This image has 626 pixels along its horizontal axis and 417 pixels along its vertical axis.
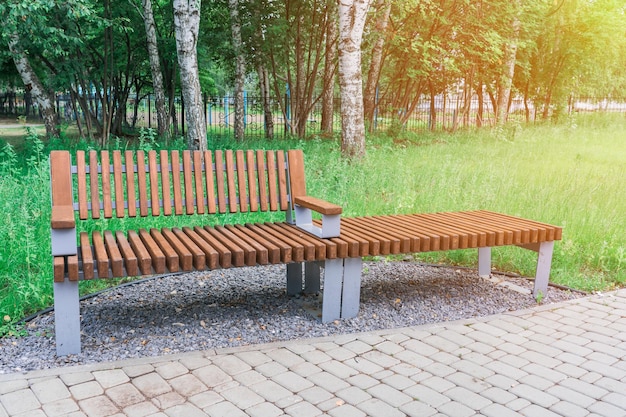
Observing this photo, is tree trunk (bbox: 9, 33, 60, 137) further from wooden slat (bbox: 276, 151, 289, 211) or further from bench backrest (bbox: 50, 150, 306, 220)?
wooden slat (bbox: 276, 151, 289, 211)

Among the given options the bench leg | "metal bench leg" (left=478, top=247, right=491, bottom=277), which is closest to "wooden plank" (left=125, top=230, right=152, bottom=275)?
the bench leg

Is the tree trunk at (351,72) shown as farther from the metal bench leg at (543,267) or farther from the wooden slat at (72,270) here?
the wooden slat at (72,270)

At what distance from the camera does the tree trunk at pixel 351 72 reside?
10352 millimetres

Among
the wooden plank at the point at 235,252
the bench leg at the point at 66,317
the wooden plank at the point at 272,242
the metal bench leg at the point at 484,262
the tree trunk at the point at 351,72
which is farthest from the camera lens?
the tree trunk at the point at 351,72

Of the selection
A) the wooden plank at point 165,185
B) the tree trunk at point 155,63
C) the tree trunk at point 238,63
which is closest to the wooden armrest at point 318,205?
the wooden plank at point 165,185

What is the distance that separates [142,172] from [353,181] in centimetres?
434

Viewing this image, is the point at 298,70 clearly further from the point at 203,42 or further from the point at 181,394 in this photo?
the point at 181,394

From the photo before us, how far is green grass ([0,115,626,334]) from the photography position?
16.2ft

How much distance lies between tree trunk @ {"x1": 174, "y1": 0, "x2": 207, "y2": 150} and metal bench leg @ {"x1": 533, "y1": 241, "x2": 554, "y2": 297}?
20.2 feet

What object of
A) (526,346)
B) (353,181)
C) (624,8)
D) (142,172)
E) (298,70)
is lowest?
(526,346)

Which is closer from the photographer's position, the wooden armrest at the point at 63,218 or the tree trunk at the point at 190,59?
the wooden armrest at the point at 63,218

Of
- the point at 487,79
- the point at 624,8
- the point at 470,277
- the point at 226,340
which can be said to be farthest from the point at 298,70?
the point at 624,8

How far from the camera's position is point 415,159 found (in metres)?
11.3

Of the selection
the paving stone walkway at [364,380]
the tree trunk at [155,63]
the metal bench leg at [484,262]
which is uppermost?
the tree trunk at [155,63]
